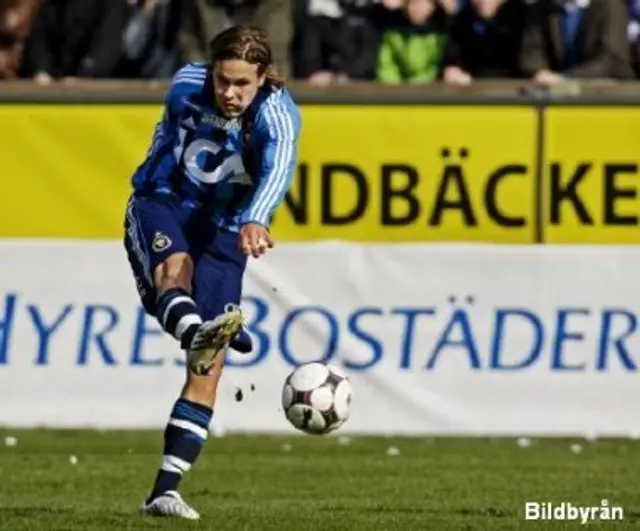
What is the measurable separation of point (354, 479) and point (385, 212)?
133 inches

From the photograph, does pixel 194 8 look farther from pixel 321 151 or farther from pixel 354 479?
pixel 354 479

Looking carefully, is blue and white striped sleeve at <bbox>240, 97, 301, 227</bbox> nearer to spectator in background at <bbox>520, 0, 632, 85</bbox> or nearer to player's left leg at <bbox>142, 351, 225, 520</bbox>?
player's left leg at <bbox>142, 351, 225, 520</bbox>

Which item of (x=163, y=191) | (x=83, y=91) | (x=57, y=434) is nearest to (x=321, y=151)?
(x=83, y=91)

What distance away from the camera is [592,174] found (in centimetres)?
1503

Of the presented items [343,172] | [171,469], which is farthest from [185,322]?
[343,172]

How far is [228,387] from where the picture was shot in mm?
14680

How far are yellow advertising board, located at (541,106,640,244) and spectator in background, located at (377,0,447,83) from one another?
5.39 ft

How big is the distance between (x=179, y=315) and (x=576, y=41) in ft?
24.3

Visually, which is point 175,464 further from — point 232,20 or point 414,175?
point 232,20

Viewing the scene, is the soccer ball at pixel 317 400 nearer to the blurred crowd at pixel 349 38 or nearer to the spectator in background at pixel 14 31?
the blurred crowd at pixel 349 38

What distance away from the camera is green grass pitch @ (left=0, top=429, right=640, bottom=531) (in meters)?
9.76

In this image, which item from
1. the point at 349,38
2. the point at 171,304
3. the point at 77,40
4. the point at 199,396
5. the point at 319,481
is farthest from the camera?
the point at 77,40

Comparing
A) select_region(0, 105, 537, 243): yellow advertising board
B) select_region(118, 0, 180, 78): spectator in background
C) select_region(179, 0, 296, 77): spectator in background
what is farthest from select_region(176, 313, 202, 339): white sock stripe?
select_region(118, 0, 180, 78): spectator in background

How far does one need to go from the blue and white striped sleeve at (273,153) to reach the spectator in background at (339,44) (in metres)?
6.43
